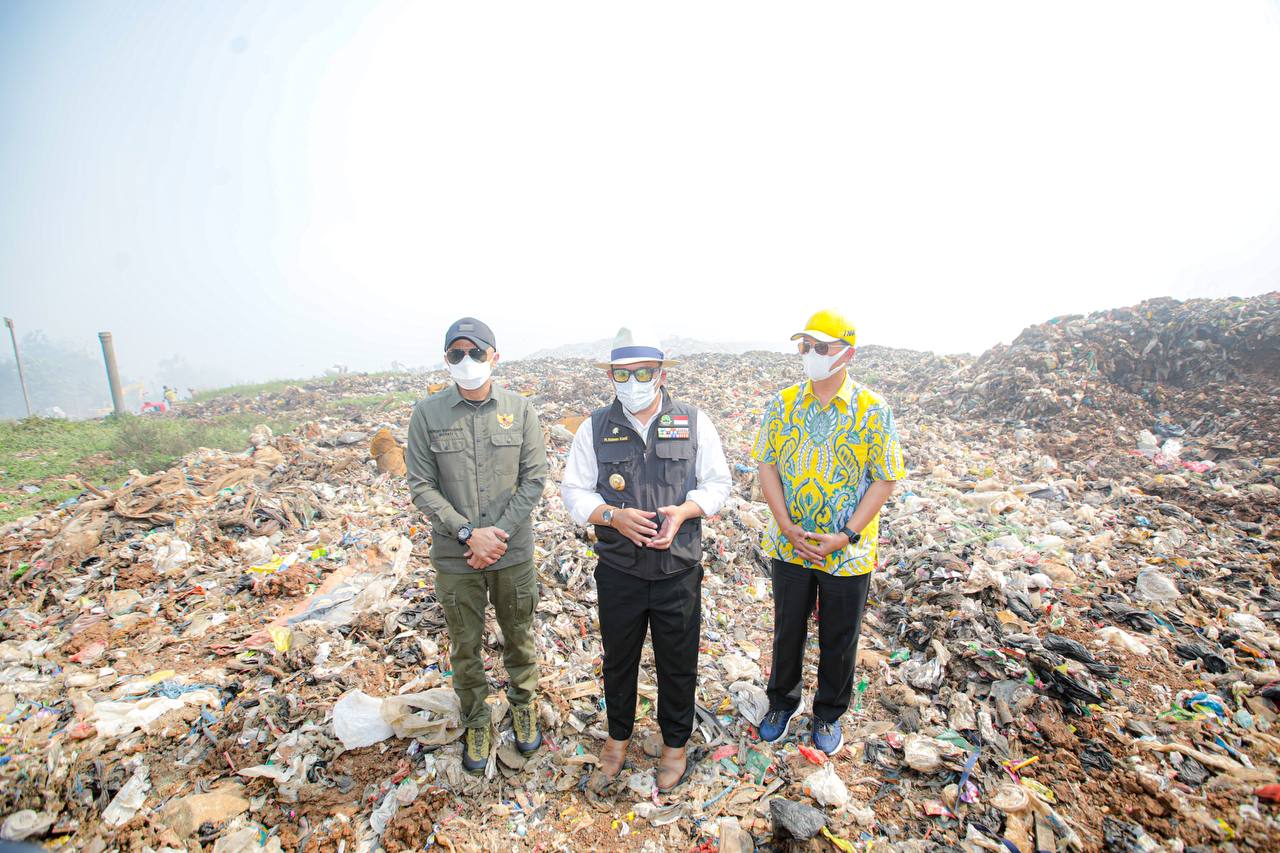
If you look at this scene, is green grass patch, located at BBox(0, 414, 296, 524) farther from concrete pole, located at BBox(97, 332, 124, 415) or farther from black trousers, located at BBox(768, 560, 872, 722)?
black trousers, located at BBox(768, 560, 872, 722)

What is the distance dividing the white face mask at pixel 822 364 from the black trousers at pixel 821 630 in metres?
1.07

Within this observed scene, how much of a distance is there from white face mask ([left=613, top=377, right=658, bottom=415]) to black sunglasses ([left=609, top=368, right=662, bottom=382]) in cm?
2

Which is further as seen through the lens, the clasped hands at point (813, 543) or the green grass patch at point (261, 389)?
the green grass patch at point (261, 389)

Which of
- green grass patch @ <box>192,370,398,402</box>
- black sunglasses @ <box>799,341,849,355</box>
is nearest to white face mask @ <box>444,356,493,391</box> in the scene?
black sunglasses @ <box>799,341,849,355</box>

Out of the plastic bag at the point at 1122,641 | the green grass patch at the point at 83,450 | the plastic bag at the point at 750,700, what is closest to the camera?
the plastic bag at the point at 750,700

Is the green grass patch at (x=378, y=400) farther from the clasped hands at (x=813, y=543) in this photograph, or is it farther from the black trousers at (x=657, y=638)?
the clasped hands at (x=813, y=543)

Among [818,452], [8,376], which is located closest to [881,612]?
[818,452]

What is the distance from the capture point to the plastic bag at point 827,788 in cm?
→ 250

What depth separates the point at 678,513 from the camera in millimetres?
2375

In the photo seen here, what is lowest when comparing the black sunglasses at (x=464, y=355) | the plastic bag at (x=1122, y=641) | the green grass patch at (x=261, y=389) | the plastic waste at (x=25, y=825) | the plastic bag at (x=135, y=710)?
the plastic waste at (x=25, y=825)

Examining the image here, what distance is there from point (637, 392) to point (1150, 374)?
1361 centimetres

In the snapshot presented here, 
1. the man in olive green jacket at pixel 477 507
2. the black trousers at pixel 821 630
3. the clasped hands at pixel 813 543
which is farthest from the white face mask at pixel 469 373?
the black trousers at pixel 821 630

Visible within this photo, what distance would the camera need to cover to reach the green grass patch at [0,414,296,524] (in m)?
7.71

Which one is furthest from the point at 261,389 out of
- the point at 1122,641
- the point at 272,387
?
the point at 1122,641
